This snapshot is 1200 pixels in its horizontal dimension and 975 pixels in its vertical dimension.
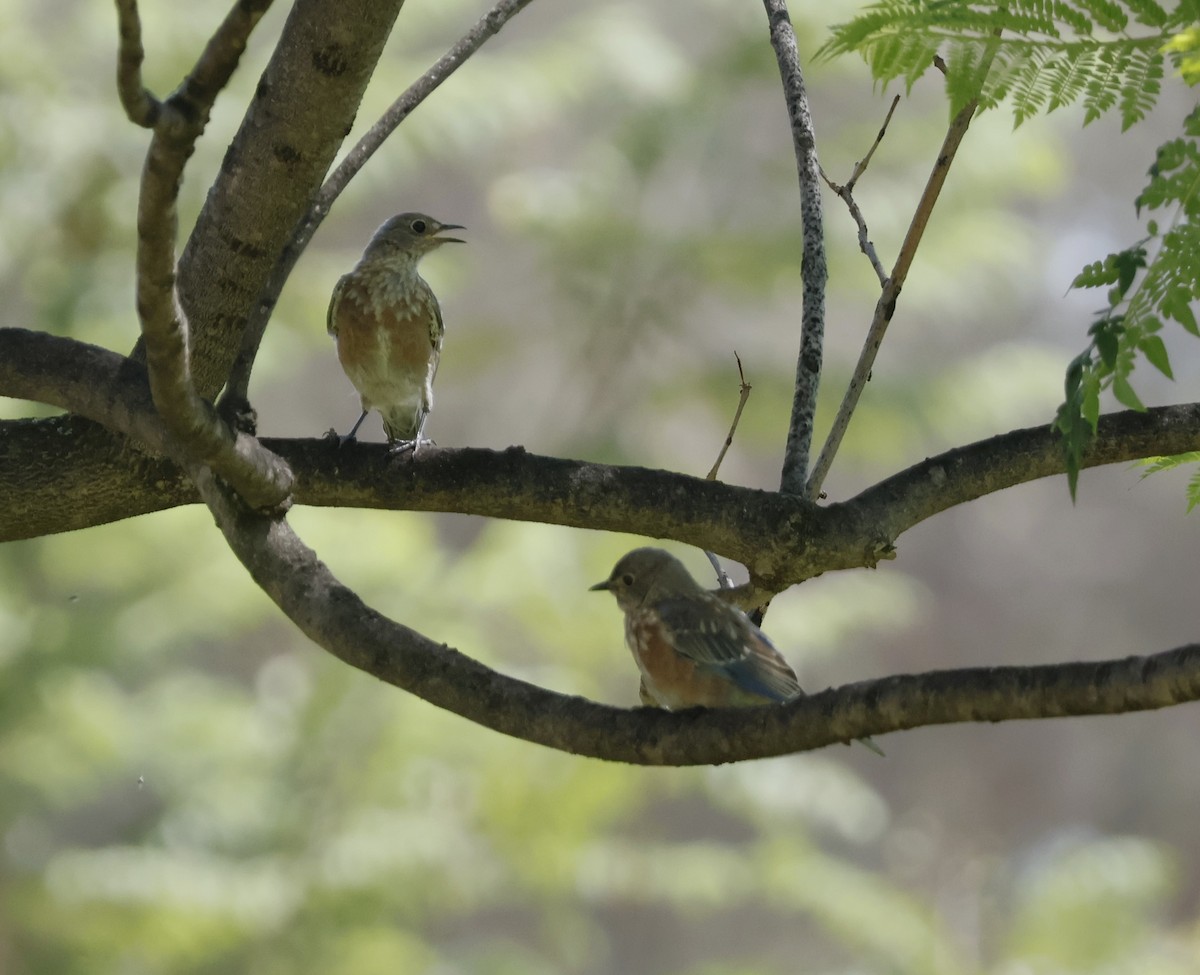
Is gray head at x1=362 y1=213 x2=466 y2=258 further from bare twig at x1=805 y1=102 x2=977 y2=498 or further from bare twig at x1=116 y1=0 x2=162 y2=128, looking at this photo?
bare twig at x1=116 y1=0 x2=162 y2=128

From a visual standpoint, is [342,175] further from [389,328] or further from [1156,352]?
[1156,352]

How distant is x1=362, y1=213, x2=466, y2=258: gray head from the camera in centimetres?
432

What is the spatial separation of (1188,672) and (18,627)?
741 cm

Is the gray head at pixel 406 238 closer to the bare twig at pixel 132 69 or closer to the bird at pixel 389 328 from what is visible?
the bird at pixel 389 328

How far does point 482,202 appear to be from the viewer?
51.1 ft

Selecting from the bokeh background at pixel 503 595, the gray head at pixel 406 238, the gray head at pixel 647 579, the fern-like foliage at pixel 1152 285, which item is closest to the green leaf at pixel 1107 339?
the fern-like foliage at pixel 1152 285

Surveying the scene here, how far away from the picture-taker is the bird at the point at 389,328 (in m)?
4.14

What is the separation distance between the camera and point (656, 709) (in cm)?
183

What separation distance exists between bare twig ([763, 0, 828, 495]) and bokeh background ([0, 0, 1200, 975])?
99.2 inches

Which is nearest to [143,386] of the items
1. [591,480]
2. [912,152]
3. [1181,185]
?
[591,480]

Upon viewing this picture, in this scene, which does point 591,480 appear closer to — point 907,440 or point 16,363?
point 16,363

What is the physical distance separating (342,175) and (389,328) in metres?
1.42

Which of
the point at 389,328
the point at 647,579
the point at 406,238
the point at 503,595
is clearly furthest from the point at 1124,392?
the point at 503,595

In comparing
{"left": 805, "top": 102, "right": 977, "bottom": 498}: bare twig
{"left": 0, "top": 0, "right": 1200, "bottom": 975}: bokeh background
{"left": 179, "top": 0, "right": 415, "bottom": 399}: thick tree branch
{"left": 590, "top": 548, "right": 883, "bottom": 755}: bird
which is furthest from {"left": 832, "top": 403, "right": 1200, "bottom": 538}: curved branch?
{"left": 0, "top": 0, "right": 1200, "bottom": 975}: bokeh background
